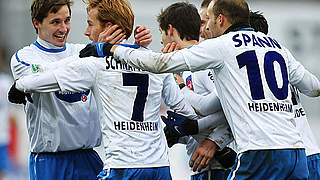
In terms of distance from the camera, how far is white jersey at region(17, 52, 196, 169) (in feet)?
15.6

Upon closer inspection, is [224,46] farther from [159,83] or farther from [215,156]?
[215,156]

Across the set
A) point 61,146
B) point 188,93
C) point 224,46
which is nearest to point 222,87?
point 224,46

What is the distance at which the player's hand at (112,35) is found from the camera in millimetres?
4922

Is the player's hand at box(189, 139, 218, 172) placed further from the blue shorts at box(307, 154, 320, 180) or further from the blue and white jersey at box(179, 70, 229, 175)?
the blue shorts at box(307, 154, 320, 180)

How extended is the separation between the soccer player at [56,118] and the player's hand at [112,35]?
881 mm

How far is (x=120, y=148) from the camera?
15.5 ft

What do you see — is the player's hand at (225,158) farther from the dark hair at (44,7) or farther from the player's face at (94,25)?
the dark hair at (44,7)

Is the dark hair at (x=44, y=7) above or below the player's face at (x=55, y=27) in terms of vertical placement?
above

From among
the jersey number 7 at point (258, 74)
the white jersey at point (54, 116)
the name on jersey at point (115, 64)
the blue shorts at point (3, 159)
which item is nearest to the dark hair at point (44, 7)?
the white jersey at point (54, 116)

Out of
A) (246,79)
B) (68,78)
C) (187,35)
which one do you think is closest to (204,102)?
(187,35)

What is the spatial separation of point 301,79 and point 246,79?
984mm

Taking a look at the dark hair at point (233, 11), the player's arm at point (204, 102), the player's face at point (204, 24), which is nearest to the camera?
the dark hair at point (233, 11)

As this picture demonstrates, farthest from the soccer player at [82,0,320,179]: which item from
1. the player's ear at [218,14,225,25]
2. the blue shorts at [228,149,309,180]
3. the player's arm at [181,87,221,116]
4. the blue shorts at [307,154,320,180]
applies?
the blue shorts at [307,154,320,180]

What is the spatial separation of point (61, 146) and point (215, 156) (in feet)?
4.55
